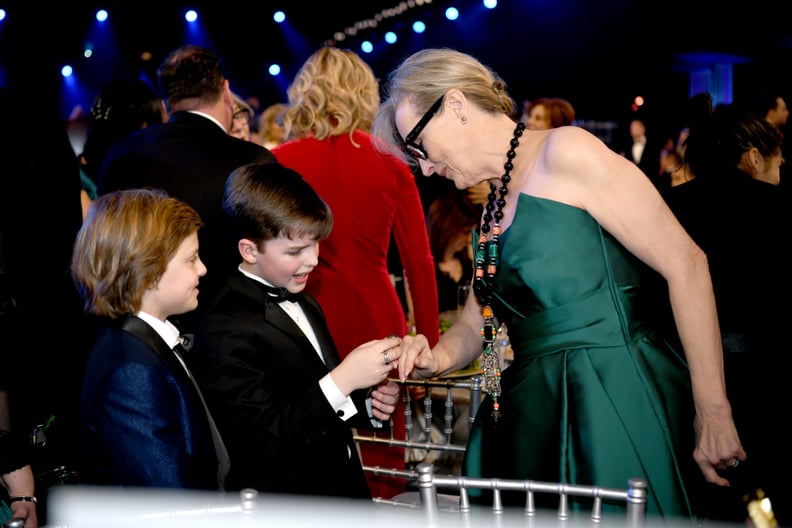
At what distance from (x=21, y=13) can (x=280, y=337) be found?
20.9 feet

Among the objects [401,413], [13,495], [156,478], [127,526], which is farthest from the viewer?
[401,413]

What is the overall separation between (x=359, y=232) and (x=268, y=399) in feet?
3.70

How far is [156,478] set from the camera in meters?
1.83

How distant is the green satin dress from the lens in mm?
1817

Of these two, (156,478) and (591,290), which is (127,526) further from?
(591,290)

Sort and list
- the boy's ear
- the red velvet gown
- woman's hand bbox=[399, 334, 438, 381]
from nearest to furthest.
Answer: woman's hand bbox=[399, 334, 438, 381], the boy's ear, the red velvet gown

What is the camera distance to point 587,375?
185 cm

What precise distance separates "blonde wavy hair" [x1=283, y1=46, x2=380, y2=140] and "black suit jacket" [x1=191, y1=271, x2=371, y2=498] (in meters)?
1.04

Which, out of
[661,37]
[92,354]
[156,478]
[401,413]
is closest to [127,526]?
[156,478]

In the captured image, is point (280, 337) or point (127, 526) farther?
point (280, 337)

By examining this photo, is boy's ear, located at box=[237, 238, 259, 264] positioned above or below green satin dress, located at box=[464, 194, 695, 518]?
above

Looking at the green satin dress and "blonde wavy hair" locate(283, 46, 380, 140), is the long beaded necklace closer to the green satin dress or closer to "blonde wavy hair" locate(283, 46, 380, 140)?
the green satin dress

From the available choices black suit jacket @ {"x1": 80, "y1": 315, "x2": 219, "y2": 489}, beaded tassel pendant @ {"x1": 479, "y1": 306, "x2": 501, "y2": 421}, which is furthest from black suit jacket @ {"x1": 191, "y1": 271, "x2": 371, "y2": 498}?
beaded tassel pendant @ {"x1": 479, "y1": 306, "x2": 501, "y2": 421}

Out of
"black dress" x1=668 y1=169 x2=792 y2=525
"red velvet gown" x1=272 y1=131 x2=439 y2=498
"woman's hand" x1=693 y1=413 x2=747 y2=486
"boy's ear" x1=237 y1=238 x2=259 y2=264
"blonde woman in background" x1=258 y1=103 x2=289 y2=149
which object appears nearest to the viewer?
"woman's hand" x1=693 y1=413 x2=747 y2=486
